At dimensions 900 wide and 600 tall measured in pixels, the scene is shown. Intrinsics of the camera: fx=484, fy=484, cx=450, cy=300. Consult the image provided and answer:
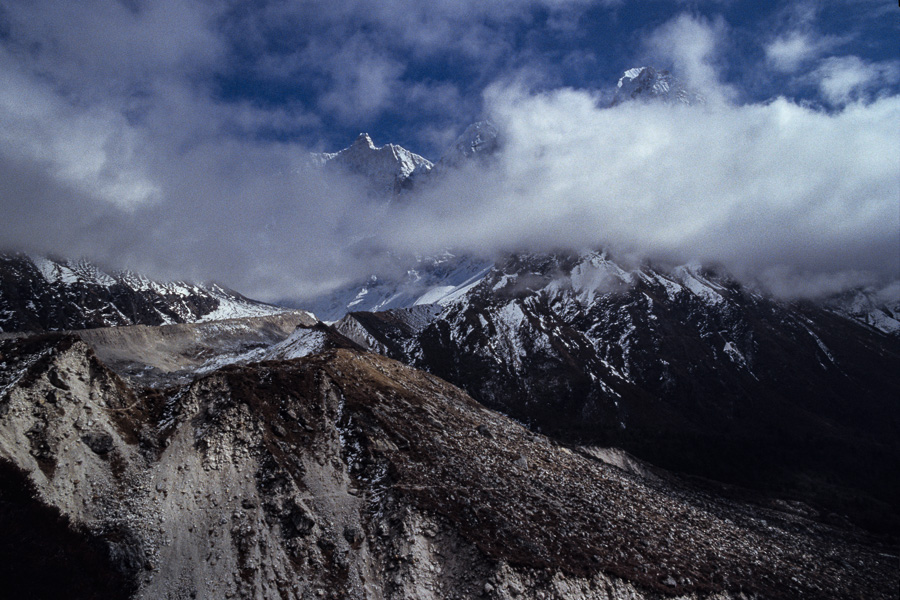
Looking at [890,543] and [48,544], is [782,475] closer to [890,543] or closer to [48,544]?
[890,543]

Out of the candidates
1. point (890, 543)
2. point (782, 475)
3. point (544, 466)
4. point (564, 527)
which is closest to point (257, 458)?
point (564, 527)

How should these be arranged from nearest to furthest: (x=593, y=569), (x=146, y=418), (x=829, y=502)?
(x=593, y=569) → (x=146, y=418) → (x=829, y=502)

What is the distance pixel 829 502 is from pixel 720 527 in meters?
108

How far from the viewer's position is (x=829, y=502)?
16450 centimetres

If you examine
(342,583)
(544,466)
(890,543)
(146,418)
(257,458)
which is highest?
(146,418)

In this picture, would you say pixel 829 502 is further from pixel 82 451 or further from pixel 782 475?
pixel 82 451

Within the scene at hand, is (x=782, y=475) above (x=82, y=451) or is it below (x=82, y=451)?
below

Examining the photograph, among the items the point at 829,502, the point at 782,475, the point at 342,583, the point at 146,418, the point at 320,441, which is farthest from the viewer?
the point at 782,475

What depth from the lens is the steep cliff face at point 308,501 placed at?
50.2 m

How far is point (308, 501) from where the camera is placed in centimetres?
5950

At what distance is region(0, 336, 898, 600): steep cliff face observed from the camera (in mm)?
50250

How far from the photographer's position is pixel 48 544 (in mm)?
45406

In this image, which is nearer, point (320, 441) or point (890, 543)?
point (320, 441)

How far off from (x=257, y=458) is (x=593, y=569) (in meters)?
44.0
